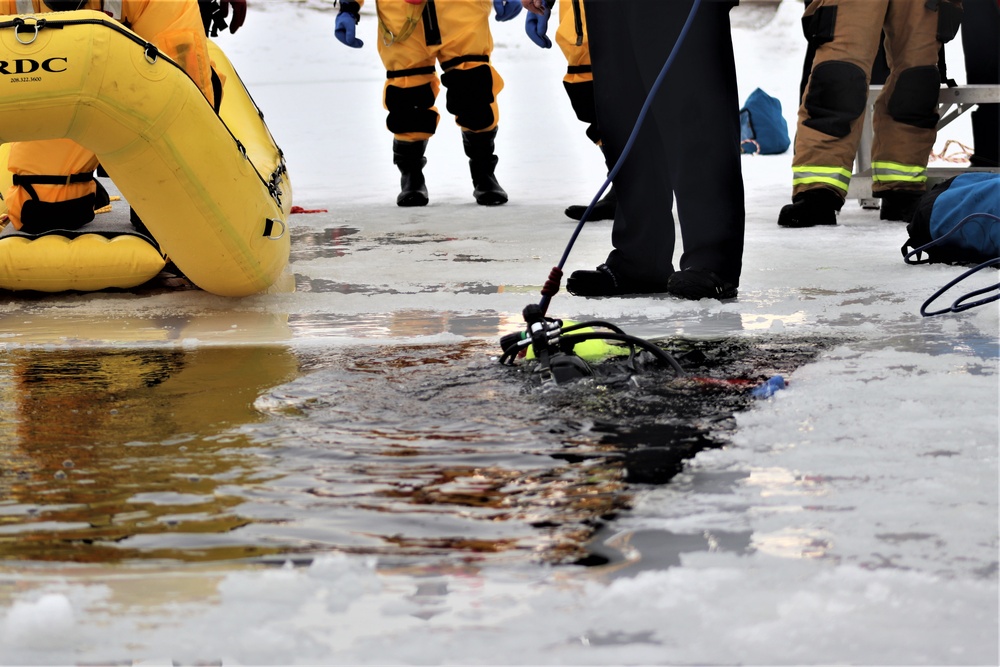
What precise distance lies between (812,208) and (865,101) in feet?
1.41

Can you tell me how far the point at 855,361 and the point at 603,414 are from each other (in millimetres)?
587

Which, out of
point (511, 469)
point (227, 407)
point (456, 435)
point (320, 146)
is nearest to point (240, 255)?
point (227, 407)

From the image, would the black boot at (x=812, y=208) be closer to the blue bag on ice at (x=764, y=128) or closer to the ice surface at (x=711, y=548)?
the ice surface at (x=711, y=548)

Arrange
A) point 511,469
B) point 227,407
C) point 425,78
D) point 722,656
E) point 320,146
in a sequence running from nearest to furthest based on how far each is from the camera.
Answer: point 722,656 → point 511,469 → point 227,407 → point 425,78 → point 320,146

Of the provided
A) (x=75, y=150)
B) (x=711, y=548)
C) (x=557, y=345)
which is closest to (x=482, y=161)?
(x=75, y=150)

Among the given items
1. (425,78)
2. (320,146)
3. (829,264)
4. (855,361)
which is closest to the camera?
(855,361)

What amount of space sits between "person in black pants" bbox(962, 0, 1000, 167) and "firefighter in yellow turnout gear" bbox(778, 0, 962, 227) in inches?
44.0

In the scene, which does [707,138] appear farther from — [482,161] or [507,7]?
[482,161]

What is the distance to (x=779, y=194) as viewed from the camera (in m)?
5.42

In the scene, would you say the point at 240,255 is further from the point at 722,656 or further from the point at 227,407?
the point at 722,656

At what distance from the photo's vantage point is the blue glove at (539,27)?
482cm

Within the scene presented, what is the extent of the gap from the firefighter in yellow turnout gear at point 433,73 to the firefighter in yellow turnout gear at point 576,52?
0.78ft

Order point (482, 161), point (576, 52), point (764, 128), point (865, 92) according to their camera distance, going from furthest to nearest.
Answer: point (764, 128) → point (482, 161) → point (576, 52) → point (865, 92)

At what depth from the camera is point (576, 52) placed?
510 cm
